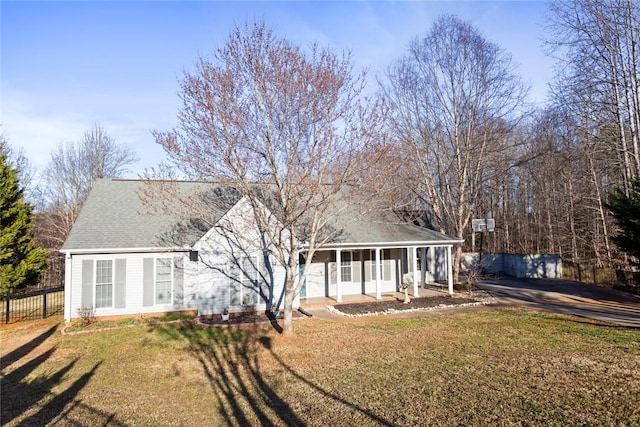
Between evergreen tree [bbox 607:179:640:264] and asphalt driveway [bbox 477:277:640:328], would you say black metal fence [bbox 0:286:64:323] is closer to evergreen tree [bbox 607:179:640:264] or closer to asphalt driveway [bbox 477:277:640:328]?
asphalt driveway [bbox 477:277:640:328]

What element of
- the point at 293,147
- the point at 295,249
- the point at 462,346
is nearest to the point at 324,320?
the point at 295,249

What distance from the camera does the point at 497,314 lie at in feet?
45.2

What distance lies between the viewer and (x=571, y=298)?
17391 mm

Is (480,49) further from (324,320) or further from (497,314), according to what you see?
(324,320)

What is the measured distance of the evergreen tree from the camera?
1548 cm

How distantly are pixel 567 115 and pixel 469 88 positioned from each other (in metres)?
5.08

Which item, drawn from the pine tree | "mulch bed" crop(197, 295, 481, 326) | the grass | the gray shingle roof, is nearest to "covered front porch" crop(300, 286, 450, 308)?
"mulch bed" crop(197, 295, 481, 326)

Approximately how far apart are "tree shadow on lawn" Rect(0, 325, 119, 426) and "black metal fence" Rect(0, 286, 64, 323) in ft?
19.6

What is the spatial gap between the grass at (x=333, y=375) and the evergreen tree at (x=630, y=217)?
6.16 meters

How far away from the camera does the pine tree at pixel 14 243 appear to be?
16016 millimetres

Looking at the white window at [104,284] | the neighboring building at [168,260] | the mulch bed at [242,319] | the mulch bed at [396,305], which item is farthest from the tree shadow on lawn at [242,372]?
the mulch bed at [396,305]

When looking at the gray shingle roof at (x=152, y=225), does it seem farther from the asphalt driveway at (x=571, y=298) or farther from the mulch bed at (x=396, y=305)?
the asphalt driveway at (x=571, y=298)

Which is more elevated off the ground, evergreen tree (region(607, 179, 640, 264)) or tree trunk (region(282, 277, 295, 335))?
evergreen tree (region(607, 179, 640, 264))

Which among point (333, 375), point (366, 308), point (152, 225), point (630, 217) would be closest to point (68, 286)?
point (152, 225)
